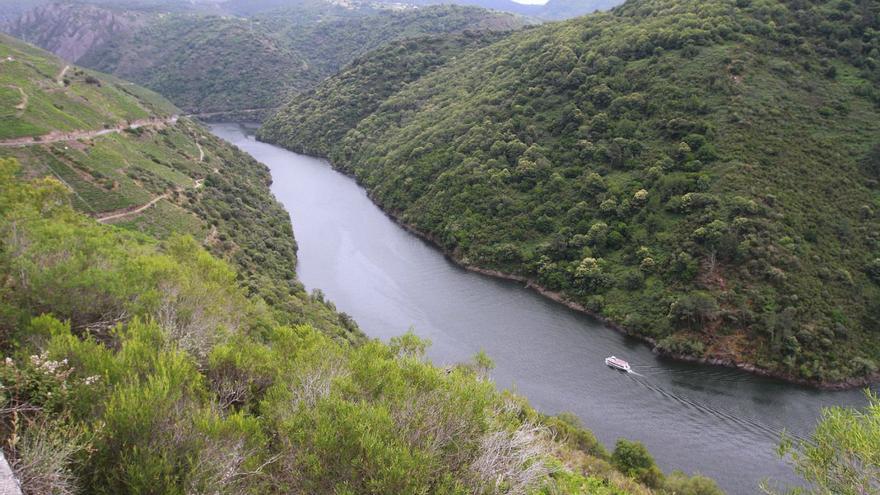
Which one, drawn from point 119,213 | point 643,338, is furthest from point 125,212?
point 643,338

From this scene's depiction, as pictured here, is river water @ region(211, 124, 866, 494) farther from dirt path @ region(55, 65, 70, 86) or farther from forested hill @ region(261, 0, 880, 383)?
dirt path @ region(55, 65, 70, 86)

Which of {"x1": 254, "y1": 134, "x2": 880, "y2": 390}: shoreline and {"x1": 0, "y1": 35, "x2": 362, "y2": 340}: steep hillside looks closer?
{"x1": 254, "y1": 134, "x2": 880, "y2": 390}: shoreline

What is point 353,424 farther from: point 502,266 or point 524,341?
point 502,266

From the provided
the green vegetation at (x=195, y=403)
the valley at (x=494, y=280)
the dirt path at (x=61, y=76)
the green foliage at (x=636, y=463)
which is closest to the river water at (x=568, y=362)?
the valley at (x=494, y=280)

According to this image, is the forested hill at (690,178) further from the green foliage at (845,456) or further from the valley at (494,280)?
the green foliage at (845,456)

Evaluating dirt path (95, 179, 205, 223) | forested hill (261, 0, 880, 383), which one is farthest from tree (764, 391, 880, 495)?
dirt path (95, 179, 205, 223)

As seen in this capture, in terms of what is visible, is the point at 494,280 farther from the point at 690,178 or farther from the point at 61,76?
the point at 61,76
